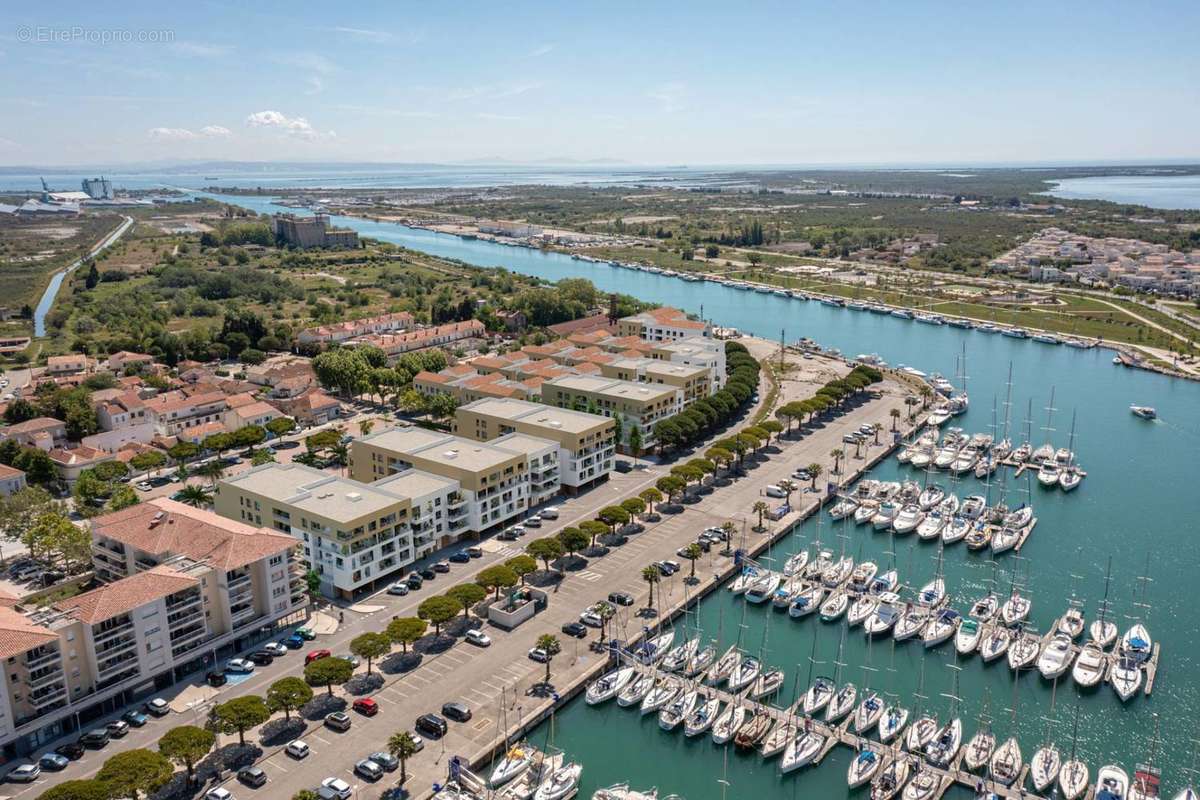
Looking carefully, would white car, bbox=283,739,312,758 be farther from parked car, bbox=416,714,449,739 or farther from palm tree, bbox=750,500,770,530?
palm tree, bbox=750,500,770,530

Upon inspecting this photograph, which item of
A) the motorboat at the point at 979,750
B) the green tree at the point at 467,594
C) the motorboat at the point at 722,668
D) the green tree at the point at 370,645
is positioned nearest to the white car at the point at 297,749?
the green tree at the point at 370,645

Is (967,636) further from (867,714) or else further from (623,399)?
(623,399)

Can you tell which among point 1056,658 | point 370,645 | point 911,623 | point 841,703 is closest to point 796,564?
point 911,623

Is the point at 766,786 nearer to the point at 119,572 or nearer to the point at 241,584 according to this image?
the point at 241,584

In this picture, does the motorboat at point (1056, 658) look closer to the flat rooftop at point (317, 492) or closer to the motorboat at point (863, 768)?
the motorboat at point (863, 768)

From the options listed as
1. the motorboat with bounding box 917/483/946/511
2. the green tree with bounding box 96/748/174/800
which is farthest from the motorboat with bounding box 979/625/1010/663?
the green tree with bounding box 96/748/174/800
